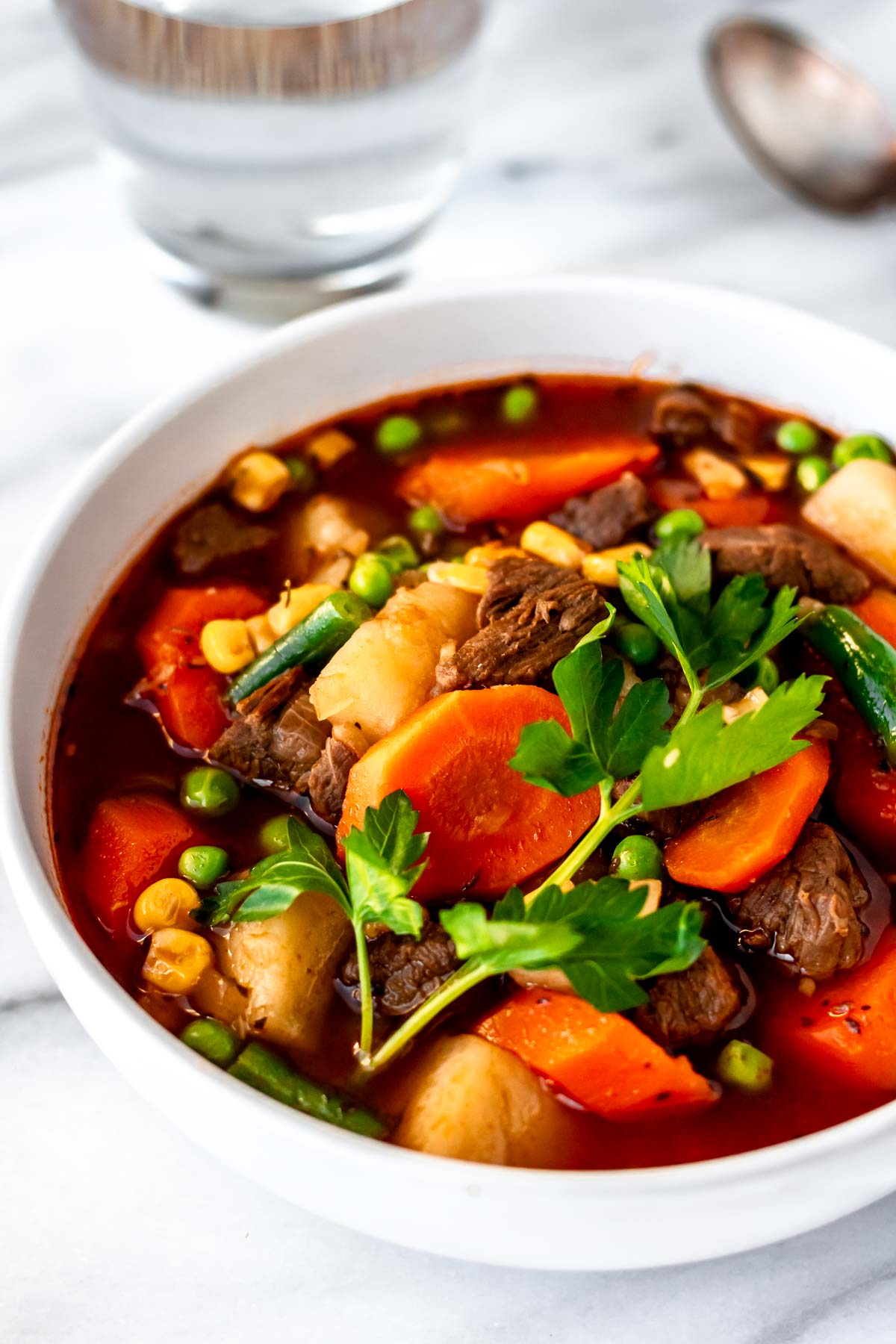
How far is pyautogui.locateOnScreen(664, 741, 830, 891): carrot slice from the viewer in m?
2.40

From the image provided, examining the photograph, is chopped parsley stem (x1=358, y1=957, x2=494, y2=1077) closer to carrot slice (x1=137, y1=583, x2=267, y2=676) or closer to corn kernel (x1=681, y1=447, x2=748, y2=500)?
carrot slice (x1=137, y1=583, x2=267, y2=676)

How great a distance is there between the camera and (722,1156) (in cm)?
221

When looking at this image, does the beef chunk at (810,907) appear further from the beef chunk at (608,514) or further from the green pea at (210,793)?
the green pea at (210,793)

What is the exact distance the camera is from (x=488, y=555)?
9.54 ft

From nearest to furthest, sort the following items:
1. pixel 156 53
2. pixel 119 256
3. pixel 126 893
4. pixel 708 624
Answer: pixel 126 893 < pixel 708 624 < pixel 156 53 < pixel 119 256

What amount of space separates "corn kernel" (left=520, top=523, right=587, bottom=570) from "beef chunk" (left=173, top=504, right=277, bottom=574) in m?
0.57

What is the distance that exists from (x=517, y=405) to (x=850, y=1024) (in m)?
1.63

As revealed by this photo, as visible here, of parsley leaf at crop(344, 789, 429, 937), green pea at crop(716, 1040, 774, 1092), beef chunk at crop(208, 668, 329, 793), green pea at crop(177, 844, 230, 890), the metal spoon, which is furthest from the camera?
the metal spoon

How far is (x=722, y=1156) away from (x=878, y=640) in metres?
1.02

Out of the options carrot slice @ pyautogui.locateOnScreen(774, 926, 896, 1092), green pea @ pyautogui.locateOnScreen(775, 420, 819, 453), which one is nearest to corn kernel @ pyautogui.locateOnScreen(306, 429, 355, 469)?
green pea @ pyautogui.locateOnScreen(775, 420, 819, 453)

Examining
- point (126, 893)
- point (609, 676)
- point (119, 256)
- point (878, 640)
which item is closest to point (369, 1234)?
point (126, 893)

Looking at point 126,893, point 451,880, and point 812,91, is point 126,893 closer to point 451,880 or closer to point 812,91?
point 451,880

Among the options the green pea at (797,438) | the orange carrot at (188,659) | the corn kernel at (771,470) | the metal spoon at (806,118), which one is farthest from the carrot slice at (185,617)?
the metal spoon at (806,118)

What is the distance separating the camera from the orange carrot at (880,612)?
2838 mm
